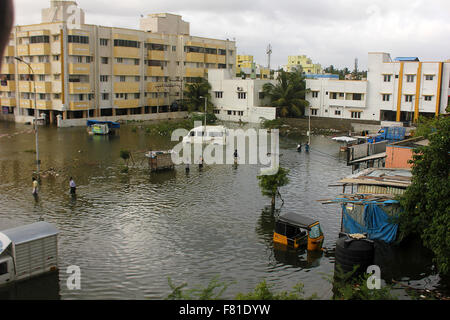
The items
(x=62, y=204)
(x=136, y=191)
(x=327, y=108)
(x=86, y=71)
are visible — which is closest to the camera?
(x=62, y=204)

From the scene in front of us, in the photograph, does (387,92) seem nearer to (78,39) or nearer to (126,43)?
(126,43)

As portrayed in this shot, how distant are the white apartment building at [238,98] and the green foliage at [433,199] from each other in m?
43.1

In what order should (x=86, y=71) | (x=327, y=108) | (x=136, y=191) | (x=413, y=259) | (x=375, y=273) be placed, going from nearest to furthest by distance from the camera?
(x=375, y=273), (x=413, y=259), (x=136, y=191), (x=86, y=71), (x=327, y=108)

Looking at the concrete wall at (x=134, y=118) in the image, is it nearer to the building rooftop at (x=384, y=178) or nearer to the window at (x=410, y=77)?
the window at (x=410, y=77)

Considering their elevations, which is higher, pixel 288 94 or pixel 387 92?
pixel 387 92

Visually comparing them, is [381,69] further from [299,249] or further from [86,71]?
[299,249]

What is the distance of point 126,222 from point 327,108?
44.9 meters

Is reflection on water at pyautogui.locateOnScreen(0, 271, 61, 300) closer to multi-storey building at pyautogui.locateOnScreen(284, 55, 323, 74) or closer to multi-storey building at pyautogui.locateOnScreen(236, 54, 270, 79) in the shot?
multi-storey building at pyautogui.locateOnScreen(236, 54, 270, 79)

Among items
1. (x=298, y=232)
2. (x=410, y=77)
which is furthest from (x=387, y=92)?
(x=298, y=232)

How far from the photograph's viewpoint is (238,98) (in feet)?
206

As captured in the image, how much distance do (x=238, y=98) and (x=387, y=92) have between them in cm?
1934

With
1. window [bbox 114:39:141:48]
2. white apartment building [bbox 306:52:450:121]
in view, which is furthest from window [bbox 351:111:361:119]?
window [bbox 114:39:141:48]

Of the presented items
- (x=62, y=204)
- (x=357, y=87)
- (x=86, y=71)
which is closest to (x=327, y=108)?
(x=357, y=87)

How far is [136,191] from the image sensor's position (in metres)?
24.7
